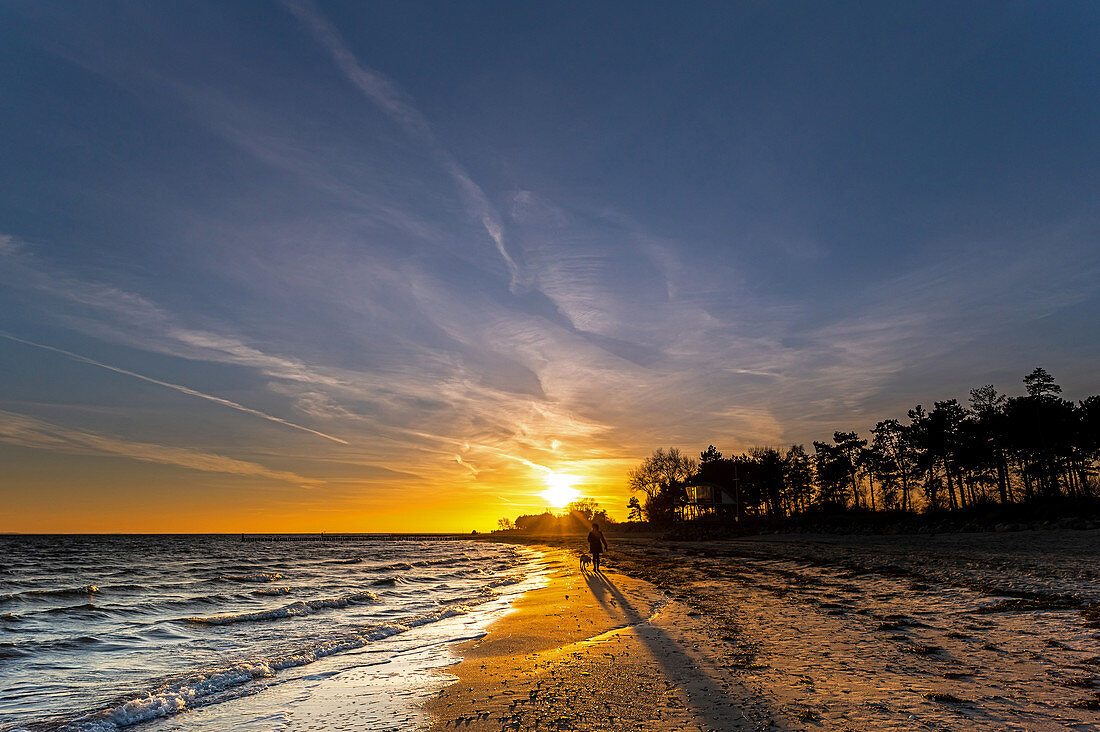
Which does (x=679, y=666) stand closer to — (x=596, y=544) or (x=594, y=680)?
(x=594, y=680)

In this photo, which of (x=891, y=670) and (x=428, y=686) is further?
(x=428, y=686)

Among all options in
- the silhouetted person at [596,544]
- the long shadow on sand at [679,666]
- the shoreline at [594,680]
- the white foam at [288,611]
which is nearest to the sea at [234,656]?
the white foam at [288,611]


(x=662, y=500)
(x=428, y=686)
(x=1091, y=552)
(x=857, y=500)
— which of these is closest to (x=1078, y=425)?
(x=857, y=500)

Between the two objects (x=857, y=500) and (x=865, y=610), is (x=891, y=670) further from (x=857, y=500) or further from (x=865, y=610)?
(x=857, y=500)

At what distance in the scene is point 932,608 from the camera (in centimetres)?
1262

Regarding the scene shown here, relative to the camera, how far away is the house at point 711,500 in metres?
91.3

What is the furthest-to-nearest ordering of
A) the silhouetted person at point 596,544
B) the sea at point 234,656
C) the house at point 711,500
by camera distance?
1. the house at point 711,500
2. the silhouetted person at point 596,544
3. the sea at point 234,656

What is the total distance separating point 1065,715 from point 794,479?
9538cm

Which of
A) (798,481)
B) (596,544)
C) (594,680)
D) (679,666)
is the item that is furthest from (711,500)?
(594,680)

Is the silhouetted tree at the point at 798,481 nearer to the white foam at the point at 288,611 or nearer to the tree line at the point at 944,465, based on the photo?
A: the tree line at the point at 944,465

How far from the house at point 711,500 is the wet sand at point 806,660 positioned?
2981 inches

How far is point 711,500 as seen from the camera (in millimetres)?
91125

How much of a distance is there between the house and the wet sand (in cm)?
7572

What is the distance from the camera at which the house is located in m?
91.3
